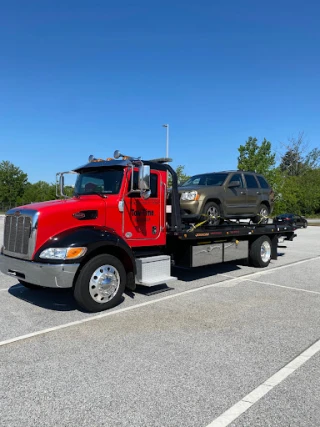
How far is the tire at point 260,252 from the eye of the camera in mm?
9281

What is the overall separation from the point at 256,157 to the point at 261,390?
97.3 ft

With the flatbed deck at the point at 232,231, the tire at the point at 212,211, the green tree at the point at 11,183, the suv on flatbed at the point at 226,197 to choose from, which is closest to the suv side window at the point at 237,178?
the suv on flatbed at the point at 226,197

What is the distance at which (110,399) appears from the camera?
2969mm

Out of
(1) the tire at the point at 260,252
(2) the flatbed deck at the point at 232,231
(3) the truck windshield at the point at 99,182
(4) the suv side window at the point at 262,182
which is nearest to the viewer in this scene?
(3) the truck windshield at the point at 99,182

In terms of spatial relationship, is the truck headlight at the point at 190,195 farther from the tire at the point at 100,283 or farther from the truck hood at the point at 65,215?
the tire at the point at 100,283

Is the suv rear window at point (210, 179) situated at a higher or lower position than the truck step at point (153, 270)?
higher

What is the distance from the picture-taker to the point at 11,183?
72188 millimetres

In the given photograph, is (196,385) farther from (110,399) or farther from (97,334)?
(97,334)

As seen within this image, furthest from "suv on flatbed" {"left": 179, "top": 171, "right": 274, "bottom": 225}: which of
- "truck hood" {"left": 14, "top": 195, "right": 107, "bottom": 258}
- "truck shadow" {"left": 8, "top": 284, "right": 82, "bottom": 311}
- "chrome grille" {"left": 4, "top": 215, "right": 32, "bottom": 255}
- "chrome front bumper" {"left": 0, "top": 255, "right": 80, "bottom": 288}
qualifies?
"chrome grille" {"left": 4, "top": 215, "right": 32, "bottom": 255}

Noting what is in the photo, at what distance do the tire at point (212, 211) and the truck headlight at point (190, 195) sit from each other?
14.3 inches

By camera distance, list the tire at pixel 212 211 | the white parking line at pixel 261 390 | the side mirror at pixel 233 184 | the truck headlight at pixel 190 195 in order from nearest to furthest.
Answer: the white parking line at pixel 261 390
the truck headlight at pixel 190 195
the tire at pixel 212 211
the side mirror at pixel 233 184

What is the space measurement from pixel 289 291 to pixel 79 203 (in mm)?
4269

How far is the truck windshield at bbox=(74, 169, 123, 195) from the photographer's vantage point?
6.12 metres

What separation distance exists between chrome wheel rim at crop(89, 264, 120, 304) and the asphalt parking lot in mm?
263
